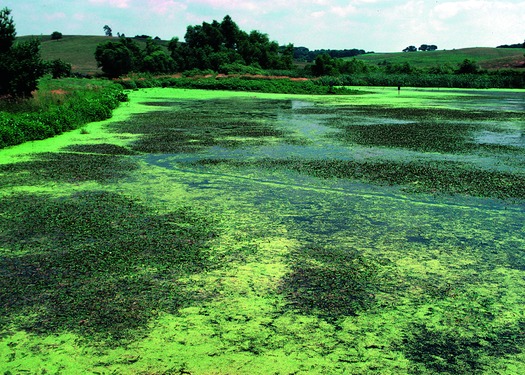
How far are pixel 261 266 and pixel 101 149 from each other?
270 inches

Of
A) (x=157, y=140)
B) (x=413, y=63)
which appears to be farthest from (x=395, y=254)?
(x=413, y=63)

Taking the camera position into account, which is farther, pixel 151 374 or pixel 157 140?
pixel 157 140

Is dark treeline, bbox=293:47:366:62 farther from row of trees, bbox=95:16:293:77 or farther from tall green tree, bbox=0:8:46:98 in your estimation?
tall green tree, bbox=0:8:46:98

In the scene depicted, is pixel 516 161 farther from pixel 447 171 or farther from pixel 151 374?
pixel 151 374

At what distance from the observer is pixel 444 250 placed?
451 centimetres

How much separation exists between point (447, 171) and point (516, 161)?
6.44ft

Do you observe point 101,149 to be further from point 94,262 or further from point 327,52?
point 327,52

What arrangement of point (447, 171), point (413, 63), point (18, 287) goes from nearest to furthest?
point (18, 287)
point (447, 171)
point (413, 63)

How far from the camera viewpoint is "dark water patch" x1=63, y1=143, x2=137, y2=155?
9.66 meters

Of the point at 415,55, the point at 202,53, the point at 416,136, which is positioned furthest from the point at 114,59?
the point at 415,55

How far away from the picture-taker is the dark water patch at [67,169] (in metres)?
7.23

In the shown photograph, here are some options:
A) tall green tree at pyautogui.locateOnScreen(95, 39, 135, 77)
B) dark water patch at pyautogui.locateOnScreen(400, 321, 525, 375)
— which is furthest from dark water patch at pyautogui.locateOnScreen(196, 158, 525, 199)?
tall green tree at pyautogui.locateOnScreen(95, 39, 135, 77)

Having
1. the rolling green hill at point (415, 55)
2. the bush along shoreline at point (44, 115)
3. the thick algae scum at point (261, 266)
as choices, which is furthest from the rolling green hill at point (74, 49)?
the thick algae scum at point (261, 266)

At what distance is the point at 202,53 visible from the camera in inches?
2280
